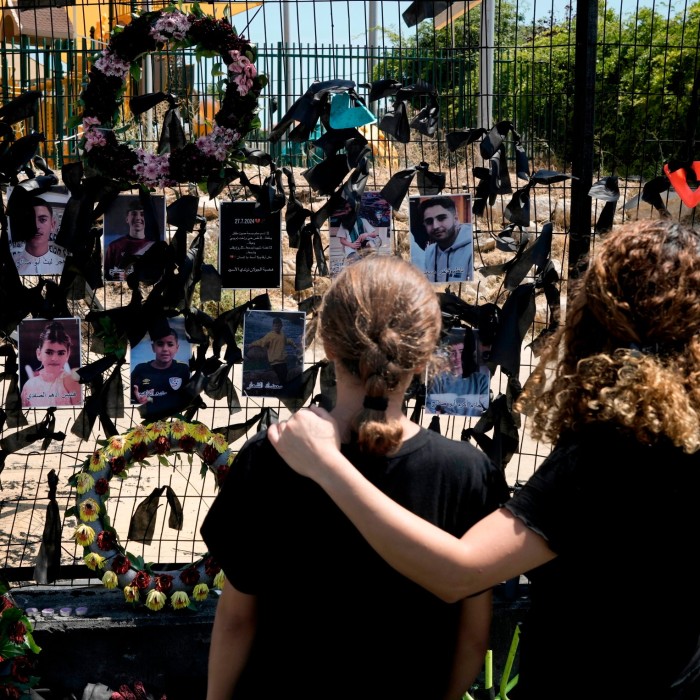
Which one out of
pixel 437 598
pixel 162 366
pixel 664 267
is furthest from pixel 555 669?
pixel 162 366

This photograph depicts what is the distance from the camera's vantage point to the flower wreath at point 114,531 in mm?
3314

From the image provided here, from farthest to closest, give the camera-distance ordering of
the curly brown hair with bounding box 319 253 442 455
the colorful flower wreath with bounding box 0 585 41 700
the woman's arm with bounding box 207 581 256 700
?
the colorful flower wreath with bounding box 0 585 41 700 → the woman's arm with bounding box 207 581 256 700 → the curly brown hair with bounding box 319 253 442 455

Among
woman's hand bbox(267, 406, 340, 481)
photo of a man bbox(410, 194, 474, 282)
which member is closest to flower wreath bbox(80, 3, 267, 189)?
photo of a man bbox(410, 194, 474, 282)

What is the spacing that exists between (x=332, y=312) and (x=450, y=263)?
65.4 inches

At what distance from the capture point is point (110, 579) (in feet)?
10.9

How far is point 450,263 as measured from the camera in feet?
11.0

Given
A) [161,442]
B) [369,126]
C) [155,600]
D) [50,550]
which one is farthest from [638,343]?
[369,126]

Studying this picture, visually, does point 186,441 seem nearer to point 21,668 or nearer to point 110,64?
point 21,668

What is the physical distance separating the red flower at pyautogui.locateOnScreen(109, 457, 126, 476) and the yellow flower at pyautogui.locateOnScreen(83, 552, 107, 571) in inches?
11.6

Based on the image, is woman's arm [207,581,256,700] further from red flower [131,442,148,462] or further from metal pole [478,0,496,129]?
metal pole [478,0,496,129]

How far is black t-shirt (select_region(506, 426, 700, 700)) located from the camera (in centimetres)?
162

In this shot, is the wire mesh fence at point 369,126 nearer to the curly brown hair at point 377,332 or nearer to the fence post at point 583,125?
the fence post at point 583,125

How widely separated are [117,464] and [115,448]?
0.19 ft

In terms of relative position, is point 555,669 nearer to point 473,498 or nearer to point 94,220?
point 473,498
